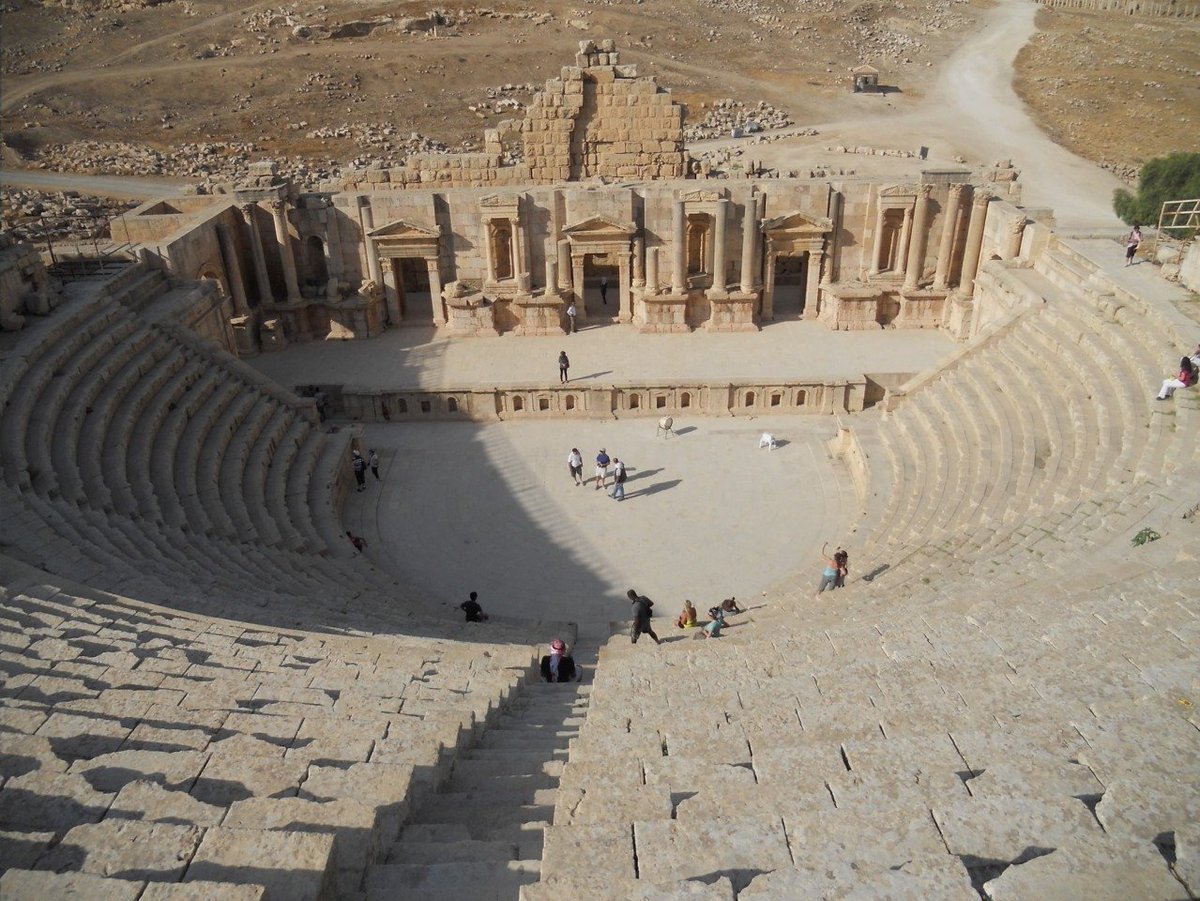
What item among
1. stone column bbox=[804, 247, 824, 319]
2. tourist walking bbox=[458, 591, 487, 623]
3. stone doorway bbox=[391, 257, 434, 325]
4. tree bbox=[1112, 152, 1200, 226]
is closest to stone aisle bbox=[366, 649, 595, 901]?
tourist walking bbox=[458, 591, 487, 623]

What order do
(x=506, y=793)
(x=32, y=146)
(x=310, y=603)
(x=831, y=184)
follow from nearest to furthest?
(x=506, y=793) < (x=310, y=603) < (x=831, y=184) < (x=32, y=146)

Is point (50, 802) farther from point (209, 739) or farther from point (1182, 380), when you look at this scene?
point (1182, 380)

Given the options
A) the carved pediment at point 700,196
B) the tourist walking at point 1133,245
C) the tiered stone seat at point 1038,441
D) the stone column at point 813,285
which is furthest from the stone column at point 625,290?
the tourist walking at point 1133,245

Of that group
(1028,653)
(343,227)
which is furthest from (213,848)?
(343,227)

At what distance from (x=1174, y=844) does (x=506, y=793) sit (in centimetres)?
427

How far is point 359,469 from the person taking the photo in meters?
16.8

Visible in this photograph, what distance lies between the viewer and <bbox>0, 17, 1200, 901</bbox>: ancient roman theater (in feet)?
15.8

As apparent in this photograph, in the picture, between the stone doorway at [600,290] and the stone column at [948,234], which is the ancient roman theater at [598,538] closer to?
the stone column at [948,234]

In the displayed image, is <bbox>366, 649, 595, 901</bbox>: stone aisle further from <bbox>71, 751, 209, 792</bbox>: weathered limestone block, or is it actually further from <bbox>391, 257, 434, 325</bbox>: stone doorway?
<bbox>391, 257, 434, 325</bbox>: stone doorway

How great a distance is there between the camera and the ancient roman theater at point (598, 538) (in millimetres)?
4812

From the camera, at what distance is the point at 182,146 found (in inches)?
1786

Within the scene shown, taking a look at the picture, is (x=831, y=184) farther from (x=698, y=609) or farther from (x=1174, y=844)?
(x=1174, y=844)

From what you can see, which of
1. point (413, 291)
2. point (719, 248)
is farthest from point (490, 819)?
point (413, 291)

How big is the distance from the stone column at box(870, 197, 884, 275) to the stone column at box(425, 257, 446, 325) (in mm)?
11827
